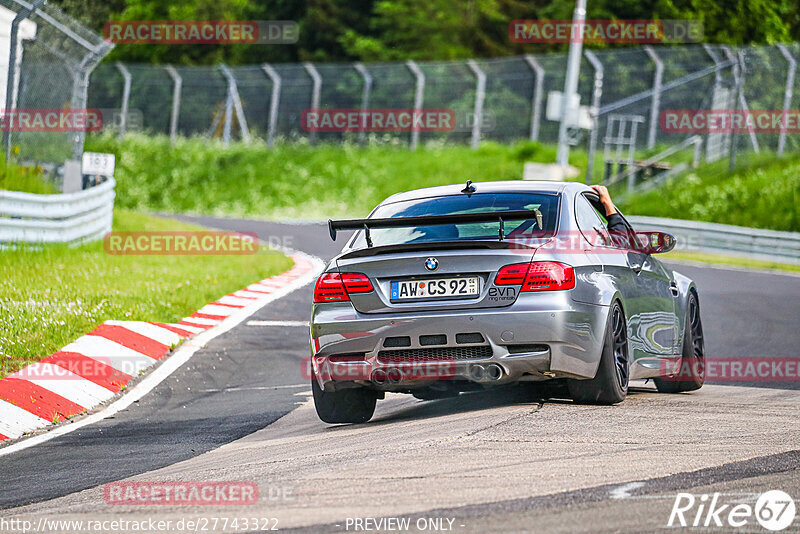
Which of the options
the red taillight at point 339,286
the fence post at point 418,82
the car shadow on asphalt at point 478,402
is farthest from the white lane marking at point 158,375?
the fence post at point 418,82

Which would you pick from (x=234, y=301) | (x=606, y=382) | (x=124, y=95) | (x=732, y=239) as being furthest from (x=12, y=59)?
(x=124, y=95)

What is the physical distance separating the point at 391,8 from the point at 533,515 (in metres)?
54.8

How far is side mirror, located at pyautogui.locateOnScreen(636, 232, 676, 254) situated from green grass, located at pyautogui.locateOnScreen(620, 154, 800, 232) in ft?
62.6

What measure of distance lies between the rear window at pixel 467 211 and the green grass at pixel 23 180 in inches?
426

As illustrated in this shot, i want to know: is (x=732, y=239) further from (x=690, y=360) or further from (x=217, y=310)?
(x=690, y=360)

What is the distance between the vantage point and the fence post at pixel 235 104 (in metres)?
41.1

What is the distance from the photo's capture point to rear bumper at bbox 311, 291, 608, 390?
7180 millimetres

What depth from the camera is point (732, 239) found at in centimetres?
2528

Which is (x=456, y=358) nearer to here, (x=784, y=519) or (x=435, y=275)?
(x=435, y=275)

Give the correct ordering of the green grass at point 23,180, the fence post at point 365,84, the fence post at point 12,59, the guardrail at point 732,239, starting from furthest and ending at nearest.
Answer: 1. the fence post at point 365,84
2. the guardrail at point 732,239
3. the green grass at point 23,180
4. the fence post at point 12,59

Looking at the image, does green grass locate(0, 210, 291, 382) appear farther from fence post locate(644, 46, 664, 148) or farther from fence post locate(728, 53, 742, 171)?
fence post locate(644, 46, 664, 148)

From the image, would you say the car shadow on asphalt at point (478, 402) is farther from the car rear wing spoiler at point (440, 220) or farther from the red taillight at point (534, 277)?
the car rear wing spoiler at point (440, 220)

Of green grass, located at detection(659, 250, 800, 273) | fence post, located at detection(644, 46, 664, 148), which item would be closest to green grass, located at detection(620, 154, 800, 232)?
fence post, located at detection(644, 46, 664, 148)

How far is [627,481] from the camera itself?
5.34m
